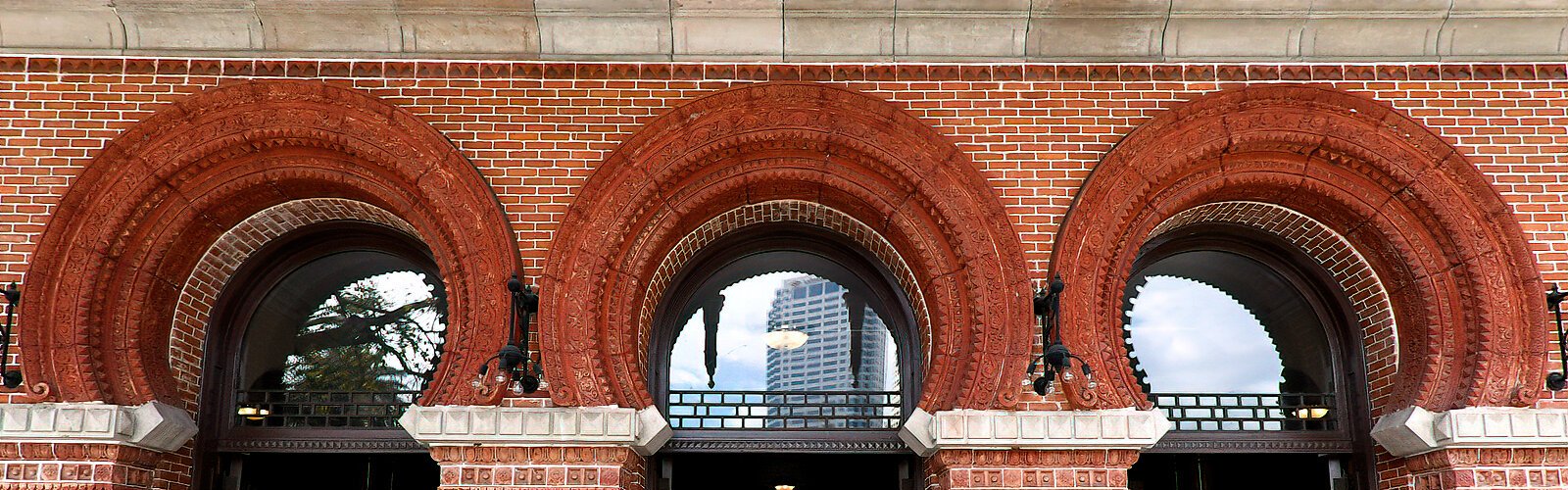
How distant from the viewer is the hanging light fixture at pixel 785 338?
7.69 metres

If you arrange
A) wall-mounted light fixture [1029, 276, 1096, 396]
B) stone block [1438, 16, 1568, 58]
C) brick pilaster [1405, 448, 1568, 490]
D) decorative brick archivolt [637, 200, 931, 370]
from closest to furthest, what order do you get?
wall-mounted light fixture [1029, 276, 1096, 396] → brick pilaster [1405, 448, 1568, 490] → stone block [1438, 16, 1568, 58] → decorative brick archivolt [637, 200, 931, 370]

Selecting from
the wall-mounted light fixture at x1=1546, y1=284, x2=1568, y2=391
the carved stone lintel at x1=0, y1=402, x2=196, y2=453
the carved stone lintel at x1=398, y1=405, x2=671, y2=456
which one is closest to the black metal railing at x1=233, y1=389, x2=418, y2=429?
the carved stone lintel at x1=0, y1=402, x2=196, y2=453

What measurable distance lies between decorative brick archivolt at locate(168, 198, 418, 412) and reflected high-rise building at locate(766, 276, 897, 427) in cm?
225

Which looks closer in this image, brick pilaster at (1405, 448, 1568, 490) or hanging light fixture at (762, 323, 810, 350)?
brick pilaster at (1405, 448, 1568, 490)

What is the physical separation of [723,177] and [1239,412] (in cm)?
344

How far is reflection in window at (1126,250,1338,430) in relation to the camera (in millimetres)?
7621

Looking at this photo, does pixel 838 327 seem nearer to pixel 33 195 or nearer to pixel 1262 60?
pixel 1262 60

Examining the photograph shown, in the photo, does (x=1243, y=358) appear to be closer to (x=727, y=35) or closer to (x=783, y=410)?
(x=783, y=410)

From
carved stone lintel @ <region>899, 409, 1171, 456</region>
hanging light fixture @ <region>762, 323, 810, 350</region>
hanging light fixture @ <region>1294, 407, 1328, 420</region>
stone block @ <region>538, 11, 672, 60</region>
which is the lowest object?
carved stone lintel @ <region>899, 409, 1171, 456</region>

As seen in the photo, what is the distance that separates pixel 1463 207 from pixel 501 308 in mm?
5096

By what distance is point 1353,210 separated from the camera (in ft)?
22.5

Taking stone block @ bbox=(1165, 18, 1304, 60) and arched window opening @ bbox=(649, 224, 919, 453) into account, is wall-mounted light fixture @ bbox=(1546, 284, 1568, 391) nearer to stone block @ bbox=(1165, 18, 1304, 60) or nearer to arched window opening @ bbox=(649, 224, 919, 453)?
stone block @ bbox=(1165, 18, 1304, 60)

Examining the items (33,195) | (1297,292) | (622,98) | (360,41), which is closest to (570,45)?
(622,98)

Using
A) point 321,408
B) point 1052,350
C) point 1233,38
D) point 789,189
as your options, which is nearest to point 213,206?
point 321,408
